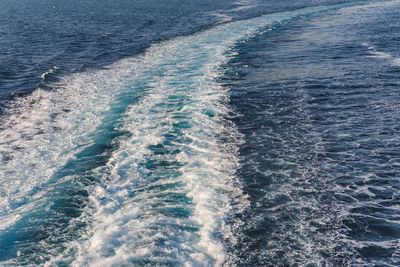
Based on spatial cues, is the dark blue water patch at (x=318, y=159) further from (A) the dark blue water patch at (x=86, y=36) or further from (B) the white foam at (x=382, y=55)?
(A) the dark blue water patch at (x=86, y=36)

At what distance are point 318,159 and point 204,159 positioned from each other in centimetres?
373

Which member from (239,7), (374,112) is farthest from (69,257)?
(239,7)

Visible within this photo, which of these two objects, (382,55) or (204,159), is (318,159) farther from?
(382,55)

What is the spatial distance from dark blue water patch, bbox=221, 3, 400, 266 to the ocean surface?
5 centimetres

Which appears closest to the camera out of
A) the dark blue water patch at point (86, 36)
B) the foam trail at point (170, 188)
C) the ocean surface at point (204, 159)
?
the foam trail at point (170, 188)

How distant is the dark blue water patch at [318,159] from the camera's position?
813 cm

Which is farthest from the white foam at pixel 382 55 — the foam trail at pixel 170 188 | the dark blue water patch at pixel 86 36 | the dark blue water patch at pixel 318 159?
A: the dark blue water patch at pixel 86 36

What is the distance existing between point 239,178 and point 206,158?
1653 millimetres

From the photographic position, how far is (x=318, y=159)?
37.9 ft

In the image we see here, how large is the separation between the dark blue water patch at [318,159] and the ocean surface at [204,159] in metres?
0.05

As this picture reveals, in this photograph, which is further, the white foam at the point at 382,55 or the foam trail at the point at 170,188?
the white foam at the point at 382,55

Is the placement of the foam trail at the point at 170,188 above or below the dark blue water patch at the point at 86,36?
below

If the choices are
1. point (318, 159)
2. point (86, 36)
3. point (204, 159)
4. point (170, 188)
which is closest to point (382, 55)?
point (318, 159)

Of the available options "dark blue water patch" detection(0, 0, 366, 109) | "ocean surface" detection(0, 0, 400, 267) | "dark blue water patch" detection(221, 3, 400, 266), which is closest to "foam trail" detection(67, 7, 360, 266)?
"ocean surface" detection(0, 0, 400, 267)
